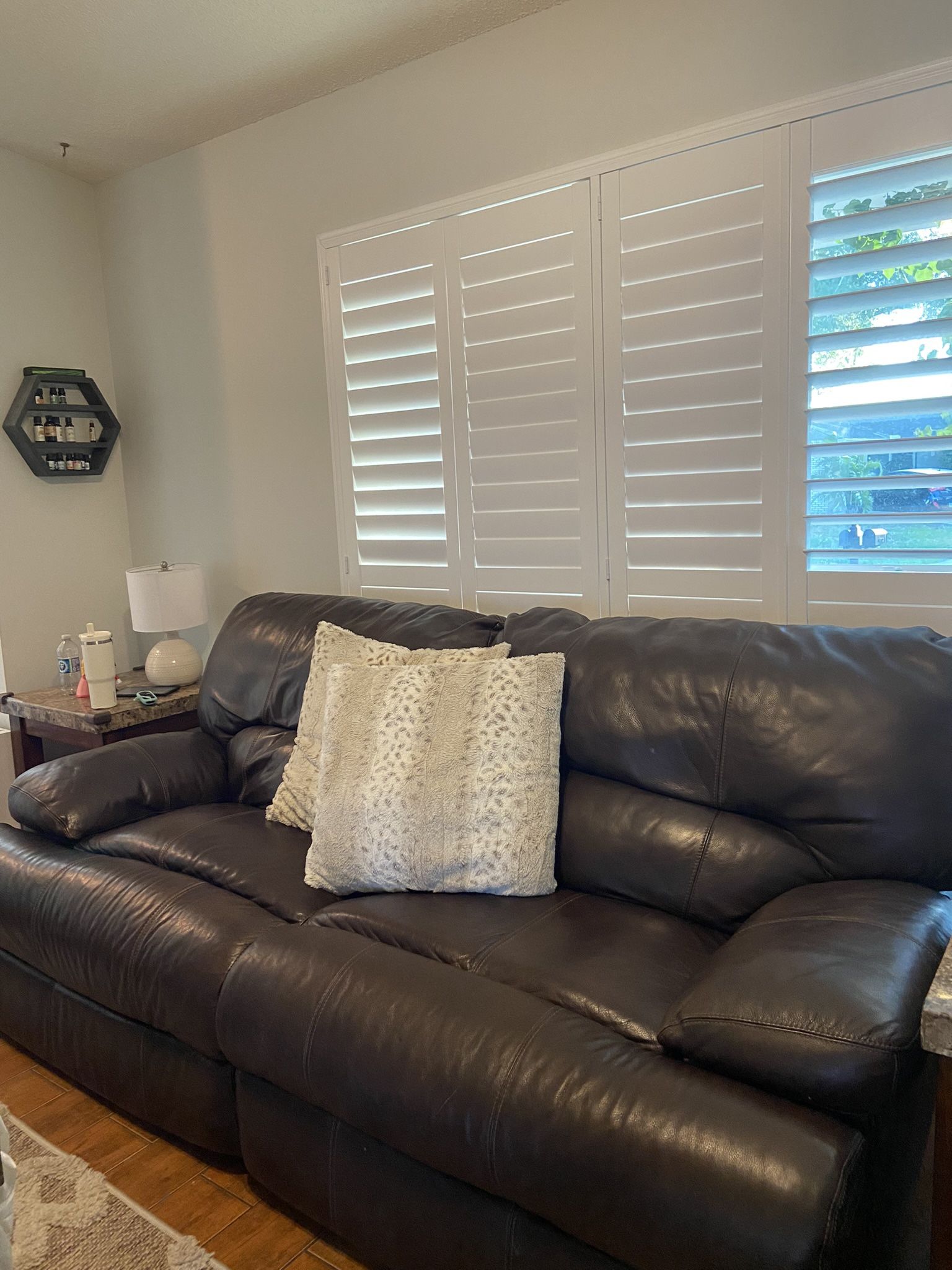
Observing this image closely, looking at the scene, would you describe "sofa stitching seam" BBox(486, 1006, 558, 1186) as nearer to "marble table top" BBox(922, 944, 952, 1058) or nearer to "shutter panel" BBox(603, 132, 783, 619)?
"marble table top" BBox(922, 944, 952, 1058)

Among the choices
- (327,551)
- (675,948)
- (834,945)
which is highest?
(327,551)

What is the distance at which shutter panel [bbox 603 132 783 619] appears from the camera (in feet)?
6.98

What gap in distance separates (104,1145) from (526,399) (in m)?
2.00

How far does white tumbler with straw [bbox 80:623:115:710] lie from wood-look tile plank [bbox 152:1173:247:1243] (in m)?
1.55

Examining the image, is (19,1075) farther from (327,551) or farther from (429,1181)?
(327,551)

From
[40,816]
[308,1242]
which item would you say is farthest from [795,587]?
[40,816]

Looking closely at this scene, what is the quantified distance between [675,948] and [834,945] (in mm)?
357

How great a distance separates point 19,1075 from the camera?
2.09 metres

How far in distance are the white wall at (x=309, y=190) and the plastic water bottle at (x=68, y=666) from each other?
529 millimetres

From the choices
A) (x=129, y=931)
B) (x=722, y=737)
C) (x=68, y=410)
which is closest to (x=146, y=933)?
(x=129, y=931)

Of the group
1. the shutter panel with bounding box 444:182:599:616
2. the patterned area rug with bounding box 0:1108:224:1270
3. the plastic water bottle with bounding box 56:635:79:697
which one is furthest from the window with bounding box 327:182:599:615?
the patterned area rug with bounding box 0:1108:224:1270

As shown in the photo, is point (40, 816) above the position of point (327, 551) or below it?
below

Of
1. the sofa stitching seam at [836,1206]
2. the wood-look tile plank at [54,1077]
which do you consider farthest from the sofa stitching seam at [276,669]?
the sofa stitching seam at [836,1206]

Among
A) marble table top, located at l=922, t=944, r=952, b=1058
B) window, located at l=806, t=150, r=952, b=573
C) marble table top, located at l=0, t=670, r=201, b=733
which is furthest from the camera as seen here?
marble table top, located at l=0, t=670, r=201, b=733
